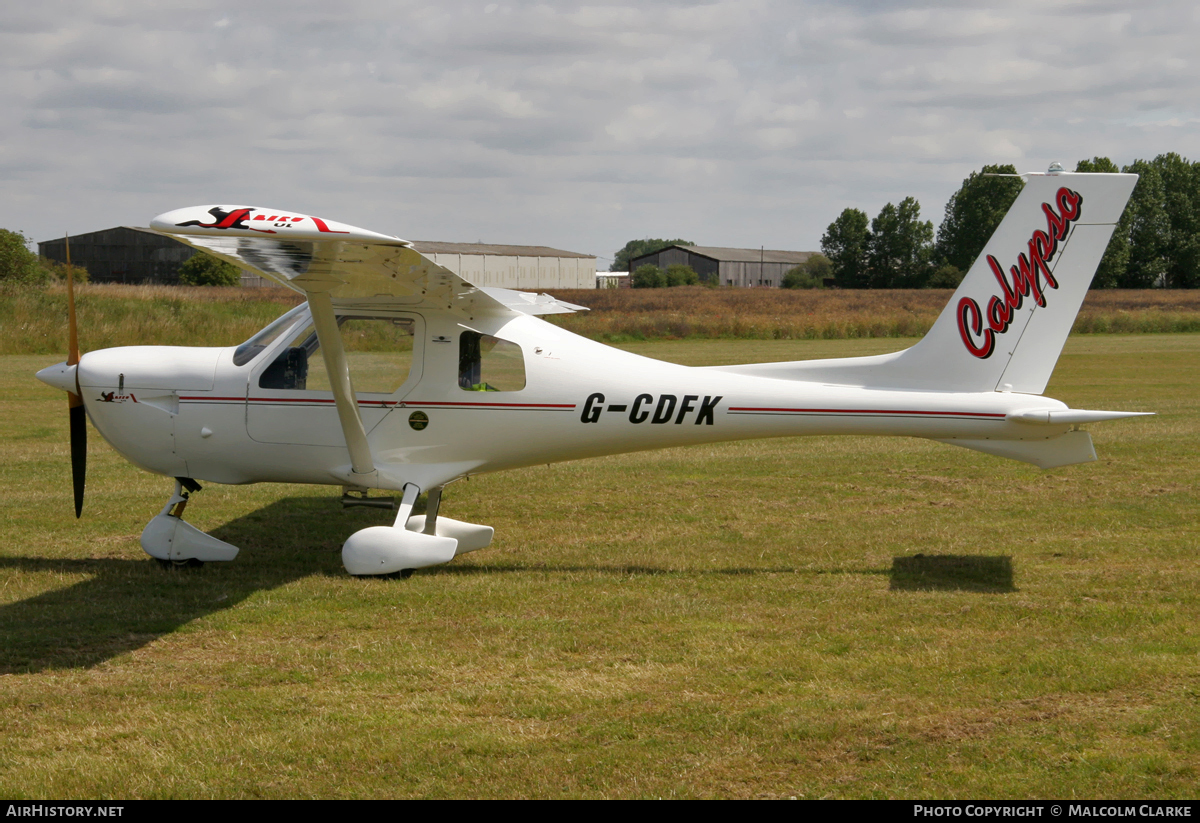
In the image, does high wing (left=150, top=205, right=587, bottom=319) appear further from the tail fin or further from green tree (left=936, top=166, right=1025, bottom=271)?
green tree (left=936, top=166, right=1025, bottom=271)

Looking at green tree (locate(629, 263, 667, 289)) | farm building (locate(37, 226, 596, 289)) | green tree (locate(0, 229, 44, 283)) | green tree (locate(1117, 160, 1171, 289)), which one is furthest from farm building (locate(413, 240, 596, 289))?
green tree (locate(1117, 160, 1171, 289))

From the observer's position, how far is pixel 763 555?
814 cm

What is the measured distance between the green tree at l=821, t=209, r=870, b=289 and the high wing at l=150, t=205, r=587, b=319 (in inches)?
3421

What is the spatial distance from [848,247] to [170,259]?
57.4 metres

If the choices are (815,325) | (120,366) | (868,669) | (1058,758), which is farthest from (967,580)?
(815,325)

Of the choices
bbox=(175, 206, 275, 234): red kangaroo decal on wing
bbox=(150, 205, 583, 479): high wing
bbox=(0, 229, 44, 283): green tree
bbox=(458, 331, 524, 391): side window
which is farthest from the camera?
bbox=(0, 229, 44, 283): green tree

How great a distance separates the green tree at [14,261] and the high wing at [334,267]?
2817cm

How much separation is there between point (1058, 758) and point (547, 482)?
7570mm

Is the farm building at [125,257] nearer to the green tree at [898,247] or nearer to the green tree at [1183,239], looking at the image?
the green tree at [898,247]

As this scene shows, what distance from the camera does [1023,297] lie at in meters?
7.16

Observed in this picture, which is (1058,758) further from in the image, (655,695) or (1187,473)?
(1187,473)

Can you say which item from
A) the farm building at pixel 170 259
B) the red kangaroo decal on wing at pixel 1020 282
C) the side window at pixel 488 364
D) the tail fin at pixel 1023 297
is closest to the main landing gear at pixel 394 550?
the side window at pixel 488 364

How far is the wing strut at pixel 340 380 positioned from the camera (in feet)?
22.8

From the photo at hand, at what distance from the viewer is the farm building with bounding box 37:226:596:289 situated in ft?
252
